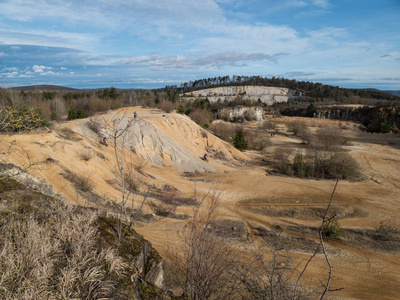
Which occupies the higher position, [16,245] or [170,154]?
[16,245]

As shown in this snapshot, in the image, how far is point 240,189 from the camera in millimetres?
20312

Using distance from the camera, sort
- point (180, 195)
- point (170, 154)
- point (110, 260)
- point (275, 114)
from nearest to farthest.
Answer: point (110, 260)
point (180, 195)
point (170, 154)
point (275, 114)

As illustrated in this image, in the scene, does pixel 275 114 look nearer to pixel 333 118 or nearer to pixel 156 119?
pixel 333 118

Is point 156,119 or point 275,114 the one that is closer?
point 156,119

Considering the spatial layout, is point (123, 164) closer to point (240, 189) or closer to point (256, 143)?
point (240, 189)

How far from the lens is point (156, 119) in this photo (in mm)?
29406

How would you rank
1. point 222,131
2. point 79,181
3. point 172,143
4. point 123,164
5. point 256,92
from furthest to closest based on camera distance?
point 256,92 → point 222,131 → point 172,143 → point 123,164 → point 79,181

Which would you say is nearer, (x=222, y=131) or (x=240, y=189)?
(x=240, y=189)

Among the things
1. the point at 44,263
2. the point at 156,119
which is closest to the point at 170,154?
the point at 156,119

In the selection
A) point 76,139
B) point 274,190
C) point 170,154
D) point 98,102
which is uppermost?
point 98,102

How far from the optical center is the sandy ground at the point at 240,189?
1028cm

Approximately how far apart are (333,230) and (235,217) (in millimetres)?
5386

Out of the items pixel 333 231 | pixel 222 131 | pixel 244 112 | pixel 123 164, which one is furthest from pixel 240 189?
pixel 244 112

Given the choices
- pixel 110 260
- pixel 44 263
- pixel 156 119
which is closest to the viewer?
pixel 44 263
